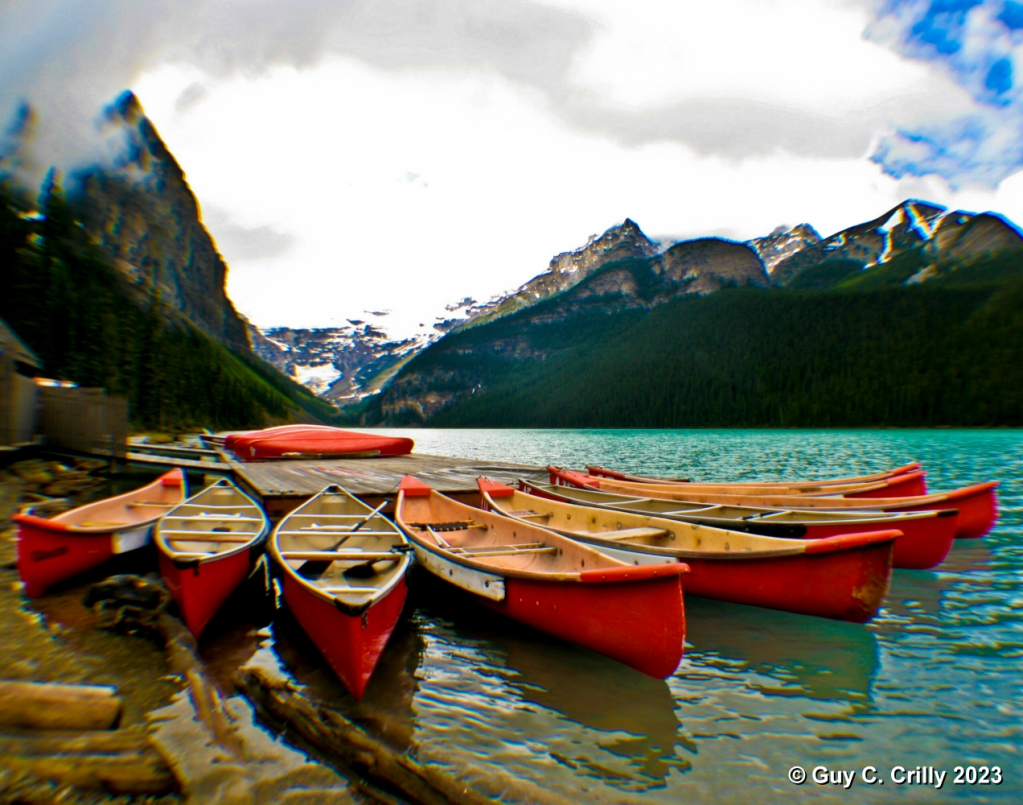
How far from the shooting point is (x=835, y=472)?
28.5m

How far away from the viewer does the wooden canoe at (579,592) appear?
5055 mm

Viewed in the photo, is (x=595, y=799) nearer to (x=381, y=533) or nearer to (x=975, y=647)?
(x=381, y=533)

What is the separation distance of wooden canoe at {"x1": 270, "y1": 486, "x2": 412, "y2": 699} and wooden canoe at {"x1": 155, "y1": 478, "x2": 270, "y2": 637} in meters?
0.57

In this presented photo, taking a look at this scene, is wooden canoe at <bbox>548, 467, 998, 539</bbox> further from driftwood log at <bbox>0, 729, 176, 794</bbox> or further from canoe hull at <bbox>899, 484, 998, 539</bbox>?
driftwood log at <bbox>0, 729, 176, 794</bbox>

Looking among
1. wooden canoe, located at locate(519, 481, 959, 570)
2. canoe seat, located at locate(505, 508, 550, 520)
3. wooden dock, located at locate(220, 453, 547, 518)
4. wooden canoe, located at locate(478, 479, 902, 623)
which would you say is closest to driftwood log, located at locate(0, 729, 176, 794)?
wooden canoe, located at locate(478, 479, 902, 623)

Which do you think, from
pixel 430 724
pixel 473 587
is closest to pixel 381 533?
pixel 473 587

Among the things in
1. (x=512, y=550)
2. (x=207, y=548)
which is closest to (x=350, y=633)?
(x=512, y=550)

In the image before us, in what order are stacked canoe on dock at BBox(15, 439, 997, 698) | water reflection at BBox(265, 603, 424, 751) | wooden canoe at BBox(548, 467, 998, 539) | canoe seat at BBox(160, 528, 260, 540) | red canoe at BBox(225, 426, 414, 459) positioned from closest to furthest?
water reflection at BBox(265, 603, 424, 751), stacked canoe on dock at BBox(15, 439, 997, 698), canoe seat at BBox(160, 528, 260, 540), wooden canoe at BBox(548, 467, 998, 539), red canoe at BBox(225, 426, 414, 459)

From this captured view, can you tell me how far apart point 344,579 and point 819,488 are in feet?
40.7

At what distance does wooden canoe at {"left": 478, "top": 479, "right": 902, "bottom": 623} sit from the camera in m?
6.45

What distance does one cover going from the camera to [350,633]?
4742 millimetres

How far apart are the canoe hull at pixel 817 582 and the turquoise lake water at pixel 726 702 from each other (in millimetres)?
481

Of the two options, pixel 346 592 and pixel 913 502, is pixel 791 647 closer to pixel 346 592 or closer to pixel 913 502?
pixel 913 502

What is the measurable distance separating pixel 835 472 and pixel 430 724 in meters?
30.7
